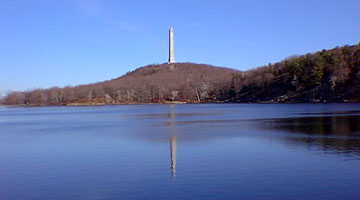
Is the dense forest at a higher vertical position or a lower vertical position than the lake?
higher

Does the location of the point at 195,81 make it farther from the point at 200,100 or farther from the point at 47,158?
the point at 47,158

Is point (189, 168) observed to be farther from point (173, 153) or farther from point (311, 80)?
point (311, 80)

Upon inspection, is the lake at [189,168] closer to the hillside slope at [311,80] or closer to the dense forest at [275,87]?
the hillside slope at [311,80]

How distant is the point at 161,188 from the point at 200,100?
153 m

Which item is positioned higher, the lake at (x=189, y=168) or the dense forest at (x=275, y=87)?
the dense forest at (x=275, y=87)

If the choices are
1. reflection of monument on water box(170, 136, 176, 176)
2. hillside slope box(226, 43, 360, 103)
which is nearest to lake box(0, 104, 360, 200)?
reflection of monument on water box(170, 136, 176, 176)

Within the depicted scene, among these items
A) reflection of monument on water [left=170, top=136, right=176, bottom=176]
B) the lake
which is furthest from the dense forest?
the lake

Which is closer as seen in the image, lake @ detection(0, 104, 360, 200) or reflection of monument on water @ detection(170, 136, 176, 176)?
lake @ detection(0, 104, 360, 200)

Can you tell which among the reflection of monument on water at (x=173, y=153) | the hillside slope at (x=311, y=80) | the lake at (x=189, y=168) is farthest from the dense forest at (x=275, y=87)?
the lake at (x=189, y=168)

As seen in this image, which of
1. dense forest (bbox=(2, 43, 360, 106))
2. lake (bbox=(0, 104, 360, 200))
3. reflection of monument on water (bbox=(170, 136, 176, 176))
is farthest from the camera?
dense forest (bbox=(2, 43, 360, 106))

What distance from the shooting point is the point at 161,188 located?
14.9 meters

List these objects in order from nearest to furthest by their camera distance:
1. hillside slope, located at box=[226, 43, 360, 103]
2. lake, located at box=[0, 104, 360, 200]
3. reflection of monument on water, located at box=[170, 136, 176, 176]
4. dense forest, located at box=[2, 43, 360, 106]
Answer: lake, located at box=[0, 104, 360, 200], reflection of monument on water, located at box=[170, 136, 176, 176], hillside slope, located at box=[226, 43, 360, 103], dense forest, located at box=[2, 43, 360, 106]

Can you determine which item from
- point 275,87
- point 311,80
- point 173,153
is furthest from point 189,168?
point 275,87

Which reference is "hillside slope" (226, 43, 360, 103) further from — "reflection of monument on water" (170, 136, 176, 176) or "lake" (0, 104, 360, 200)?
"lake" (0, 104, 360, 200)
